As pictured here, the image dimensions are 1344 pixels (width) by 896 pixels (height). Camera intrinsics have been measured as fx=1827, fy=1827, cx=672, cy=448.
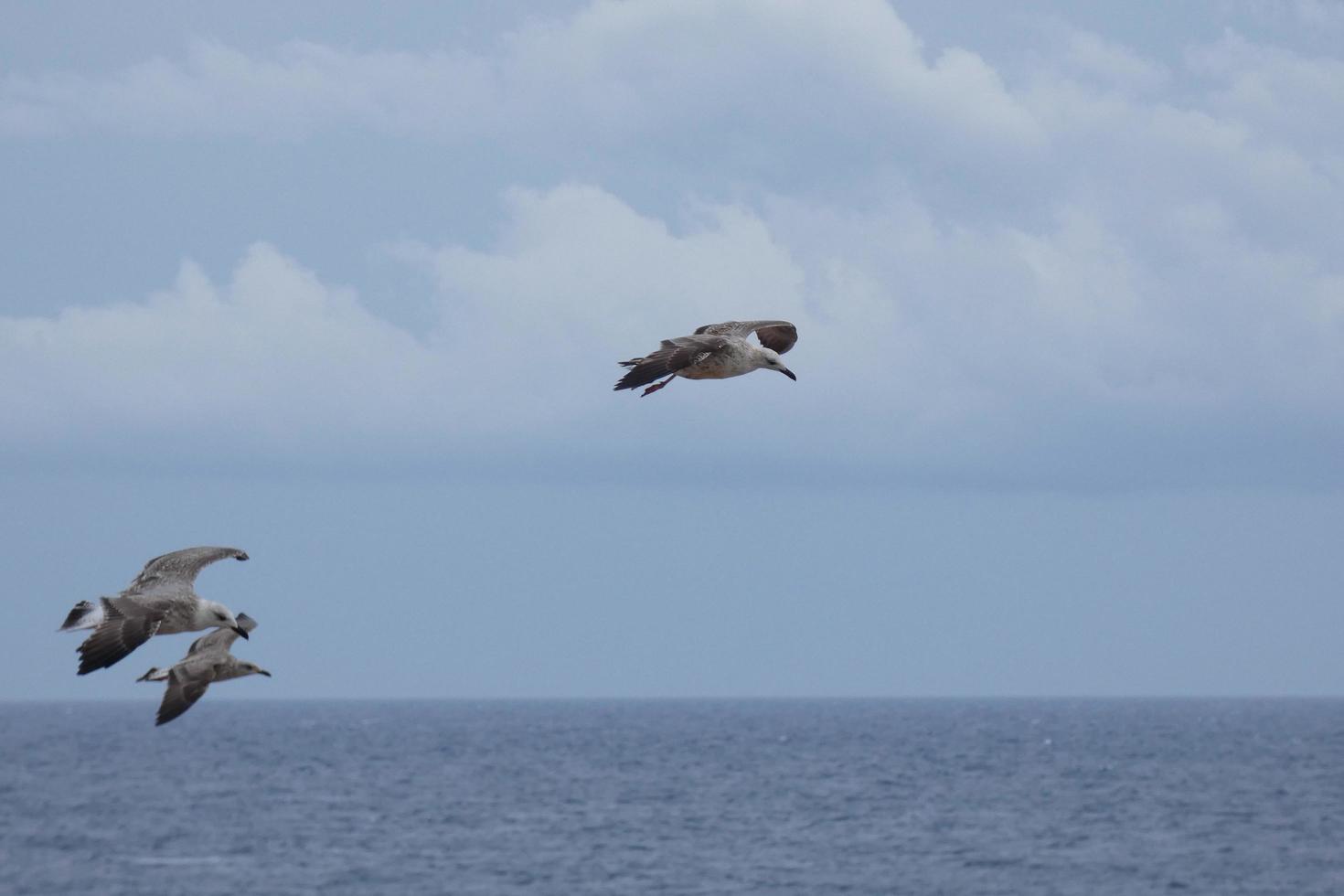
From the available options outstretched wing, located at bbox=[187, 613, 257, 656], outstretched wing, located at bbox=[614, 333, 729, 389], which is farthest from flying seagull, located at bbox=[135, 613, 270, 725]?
outstretched wing, located at bbox=[614, 333, 729, 389]

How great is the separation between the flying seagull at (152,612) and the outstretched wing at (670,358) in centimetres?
486

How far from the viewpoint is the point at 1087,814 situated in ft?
403

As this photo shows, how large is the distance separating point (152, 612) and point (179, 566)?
247 cm

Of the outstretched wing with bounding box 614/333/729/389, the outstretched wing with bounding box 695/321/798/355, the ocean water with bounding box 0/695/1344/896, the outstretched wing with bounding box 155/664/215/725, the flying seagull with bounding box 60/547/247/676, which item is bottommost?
the ocean water with bounding box 0/695/1344/896

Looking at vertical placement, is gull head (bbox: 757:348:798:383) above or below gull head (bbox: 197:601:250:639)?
above

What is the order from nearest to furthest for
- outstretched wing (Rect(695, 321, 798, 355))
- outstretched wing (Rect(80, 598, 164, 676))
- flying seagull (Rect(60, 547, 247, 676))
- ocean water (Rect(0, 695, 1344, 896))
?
A: outstretched wing (Rect(80, 598, 164, 676)), flying seagull (Rect(60, 547, 247, 676)), outstretched wing (Rect(695, 321, 798, 355)), ocean water (Rect(0, 695, 1344, 896))

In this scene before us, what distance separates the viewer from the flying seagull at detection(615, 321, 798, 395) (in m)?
19.0

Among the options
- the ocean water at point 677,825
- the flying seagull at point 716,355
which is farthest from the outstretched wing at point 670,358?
the ocean water at point 677,825

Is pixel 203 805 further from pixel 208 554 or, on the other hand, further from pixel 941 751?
pixel 208 554

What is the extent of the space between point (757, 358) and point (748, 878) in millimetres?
76275

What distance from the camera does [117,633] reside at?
16812 mm

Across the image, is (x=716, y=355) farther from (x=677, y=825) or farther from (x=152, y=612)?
(x=677, y=825)

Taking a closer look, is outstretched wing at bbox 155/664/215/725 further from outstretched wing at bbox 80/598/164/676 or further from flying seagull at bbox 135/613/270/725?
outstretched wing at bbox 80/598/164/676

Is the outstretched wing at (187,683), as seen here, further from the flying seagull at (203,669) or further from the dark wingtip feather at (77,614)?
the dark wingtip feather at (77,614)
